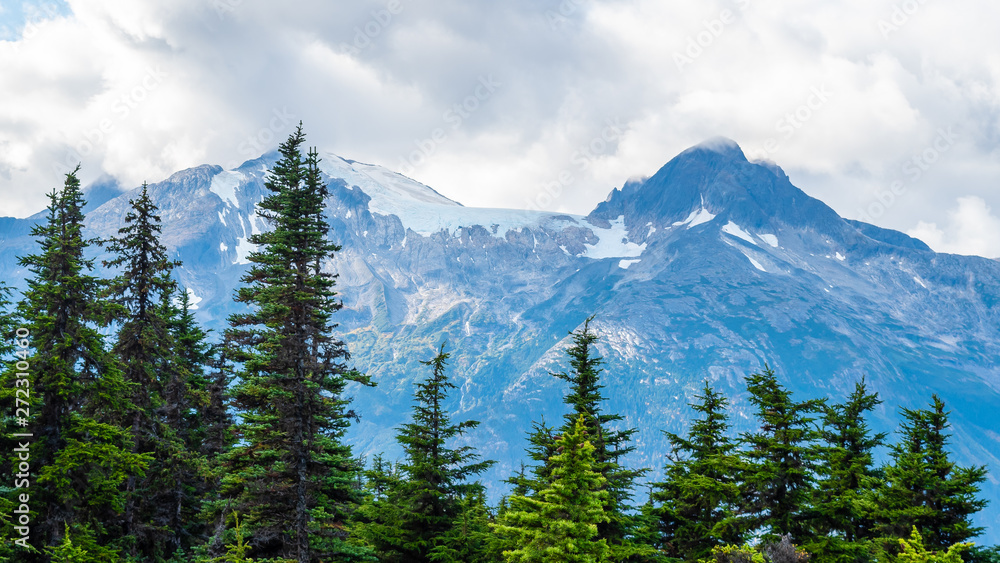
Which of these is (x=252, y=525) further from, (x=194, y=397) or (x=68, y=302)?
(x=194, y=397)

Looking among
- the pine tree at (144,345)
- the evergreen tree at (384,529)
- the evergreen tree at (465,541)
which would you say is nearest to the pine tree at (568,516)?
the evergreen tree at (465,541)

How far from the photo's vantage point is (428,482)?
25703 millimetres

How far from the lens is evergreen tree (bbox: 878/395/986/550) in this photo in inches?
898

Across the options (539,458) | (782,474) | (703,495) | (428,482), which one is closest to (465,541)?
(428,482)

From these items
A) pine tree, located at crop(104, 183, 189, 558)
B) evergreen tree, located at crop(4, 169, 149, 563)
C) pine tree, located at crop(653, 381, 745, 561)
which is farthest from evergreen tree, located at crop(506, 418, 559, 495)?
pine tree, located at crop(104, 183, 189, 558)

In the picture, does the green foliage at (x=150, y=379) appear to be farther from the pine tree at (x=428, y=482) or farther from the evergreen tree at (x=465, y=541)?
the evergreen tree at (x=465, y=541)

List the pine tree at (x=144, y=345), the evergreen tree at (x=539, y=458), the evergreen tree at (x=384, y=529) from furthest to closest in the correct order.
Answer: the pine tree at (x=144, y=345) → the evergreen tree at (x=384, y=529) → the evergreen tree at (x=539, y=458)

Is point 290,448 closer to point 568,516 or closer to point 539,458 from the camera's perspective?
point 539,458

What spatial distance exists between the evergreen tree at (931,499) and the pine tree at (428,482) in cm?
1567

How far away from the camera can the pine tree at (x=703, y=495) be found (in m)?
24.4

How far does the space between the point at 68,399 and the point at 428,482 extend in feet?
44.0

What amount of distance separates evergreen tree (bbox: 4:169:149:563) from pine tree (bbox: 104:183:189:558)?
338 cm

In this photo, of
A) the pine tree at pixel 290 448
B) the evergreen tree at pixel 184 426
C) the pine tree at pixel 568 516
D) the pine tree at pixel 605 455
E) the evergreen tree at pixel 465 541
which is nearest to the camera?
the pine tree at pixel 568 516

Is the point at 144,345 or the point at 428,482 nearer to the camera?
the point at 428,482
